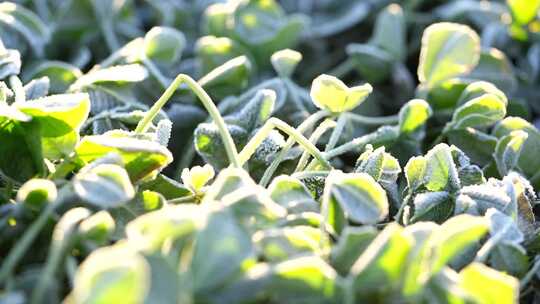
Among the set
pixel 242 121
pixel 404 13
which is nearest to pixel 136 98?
pixel 242 121

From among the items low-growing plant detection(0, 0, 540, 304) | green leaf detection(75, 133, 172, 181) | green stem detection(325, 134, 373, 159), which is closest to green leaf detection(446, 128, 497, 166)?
low-growing plant detection(0, 0, 540, 304)

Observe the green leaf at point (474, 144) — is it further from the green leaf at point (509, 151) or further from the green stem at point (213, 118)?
the green stem at point (213, 118)

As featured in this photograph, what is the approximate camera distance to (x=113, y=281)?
0.42 m

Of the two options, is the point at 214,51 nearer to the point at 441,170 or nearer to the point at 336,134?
the point at 336,134

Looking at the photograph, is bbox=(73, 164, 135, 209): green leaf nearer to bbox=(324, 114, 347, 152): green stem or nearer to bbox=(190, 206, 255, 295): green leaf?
bbox=(190, 206, 255, 295): green leaf

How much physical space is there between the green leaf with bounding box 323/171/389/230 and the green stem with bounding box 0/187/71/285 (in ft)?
0.62

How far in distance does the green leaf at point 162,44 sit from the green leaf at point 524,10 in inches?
17.1

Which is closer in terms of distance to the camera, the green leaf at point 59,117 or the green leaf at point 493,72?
the green leaf at point 59,117

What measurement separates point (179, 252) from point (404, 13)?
739mm

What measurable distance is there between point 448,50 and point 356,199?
0.33 m

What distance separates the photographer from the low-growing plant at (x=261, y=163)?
0.49 metres

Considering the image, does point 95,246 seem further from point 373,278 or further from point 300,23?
point 300,23

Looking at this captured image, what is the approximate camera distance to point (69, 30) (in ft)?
3.21

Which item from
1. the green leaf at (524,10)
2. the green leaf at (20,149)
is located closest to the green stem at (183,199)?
the green leaf at (20,149)
